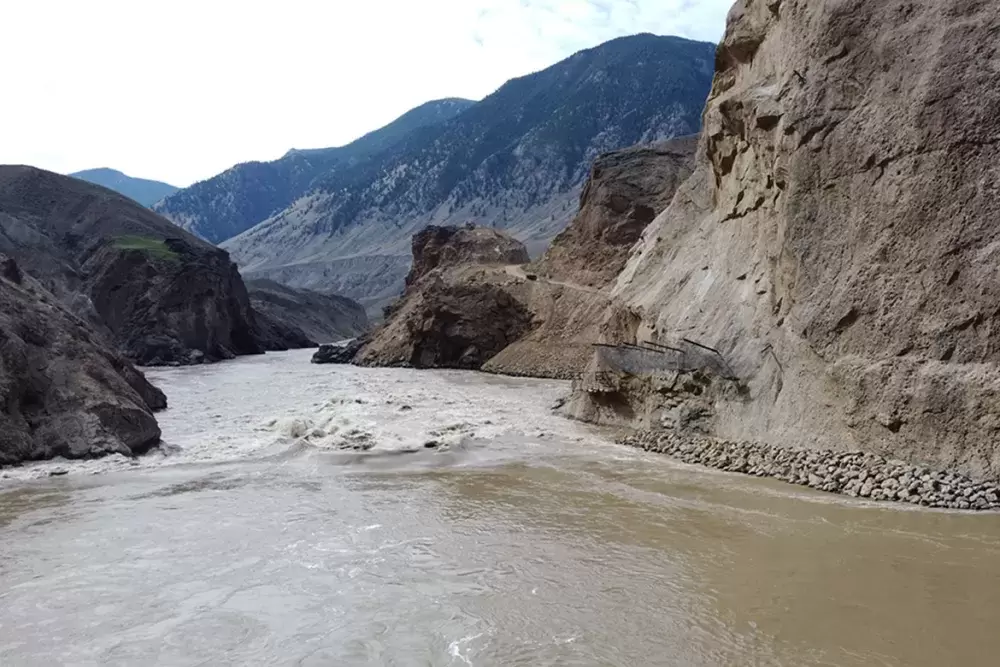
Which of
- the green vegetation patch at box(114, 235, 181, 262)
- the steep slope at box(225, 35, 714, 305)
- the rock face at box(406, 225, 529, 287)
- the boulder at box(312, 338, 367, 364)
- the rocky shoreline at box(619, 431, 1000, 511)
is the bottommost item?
the boulder at box(312, 338, 367, 364)

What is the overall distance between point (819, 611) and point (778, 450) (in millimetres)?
7123

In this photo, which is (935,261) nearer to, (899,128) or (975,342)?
(975,342)

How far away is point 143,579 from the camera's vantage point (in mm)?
9297

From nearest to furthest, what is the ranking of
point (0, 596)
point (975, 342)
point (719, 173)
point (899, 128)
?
point (0, 596)
point (975, 342)
point (899, 128)
point (719, 173)

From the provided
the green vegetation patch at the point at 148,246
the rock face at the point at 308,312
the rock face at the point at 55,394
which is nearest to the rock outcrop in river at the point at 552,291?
the green vegetation patch at the point at 148,246

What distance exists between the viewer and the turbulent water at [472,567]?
24.0 feet

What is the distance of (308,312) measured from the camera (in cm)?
10156

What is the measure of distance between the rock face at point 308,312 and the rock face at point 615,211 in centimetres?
4442

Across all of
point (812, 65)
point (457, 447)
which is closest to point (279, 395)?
point (457, 447)

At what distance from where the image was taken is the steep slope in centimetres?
15012

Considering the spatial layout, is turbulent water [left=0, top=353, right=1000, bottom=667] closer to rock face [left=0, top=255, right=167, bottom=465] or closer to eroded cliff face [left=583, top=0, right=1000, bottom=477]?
rock face [left=0, top=255, right=167, bottom=465]

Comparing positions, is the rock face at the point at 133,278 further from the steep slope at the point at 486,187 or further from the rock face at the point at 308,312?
the steep slope at the point at 486,187

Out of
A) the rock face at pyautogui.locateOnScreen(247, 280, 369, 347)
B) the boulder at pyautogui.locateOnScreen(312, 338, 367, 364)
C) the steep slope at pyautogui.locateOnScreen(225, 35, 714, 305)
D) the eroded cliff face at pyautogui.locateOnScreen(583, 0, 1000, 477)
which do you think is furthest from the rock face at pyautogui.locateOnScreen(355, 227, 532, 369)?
the steep slope at pyautogui.locateOnScreen(225, 35, 714, 305)

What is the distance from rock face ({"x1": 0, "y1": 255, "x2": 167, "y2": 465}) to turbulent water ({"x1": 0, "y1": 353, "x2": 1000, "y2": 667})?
90 centimetres
